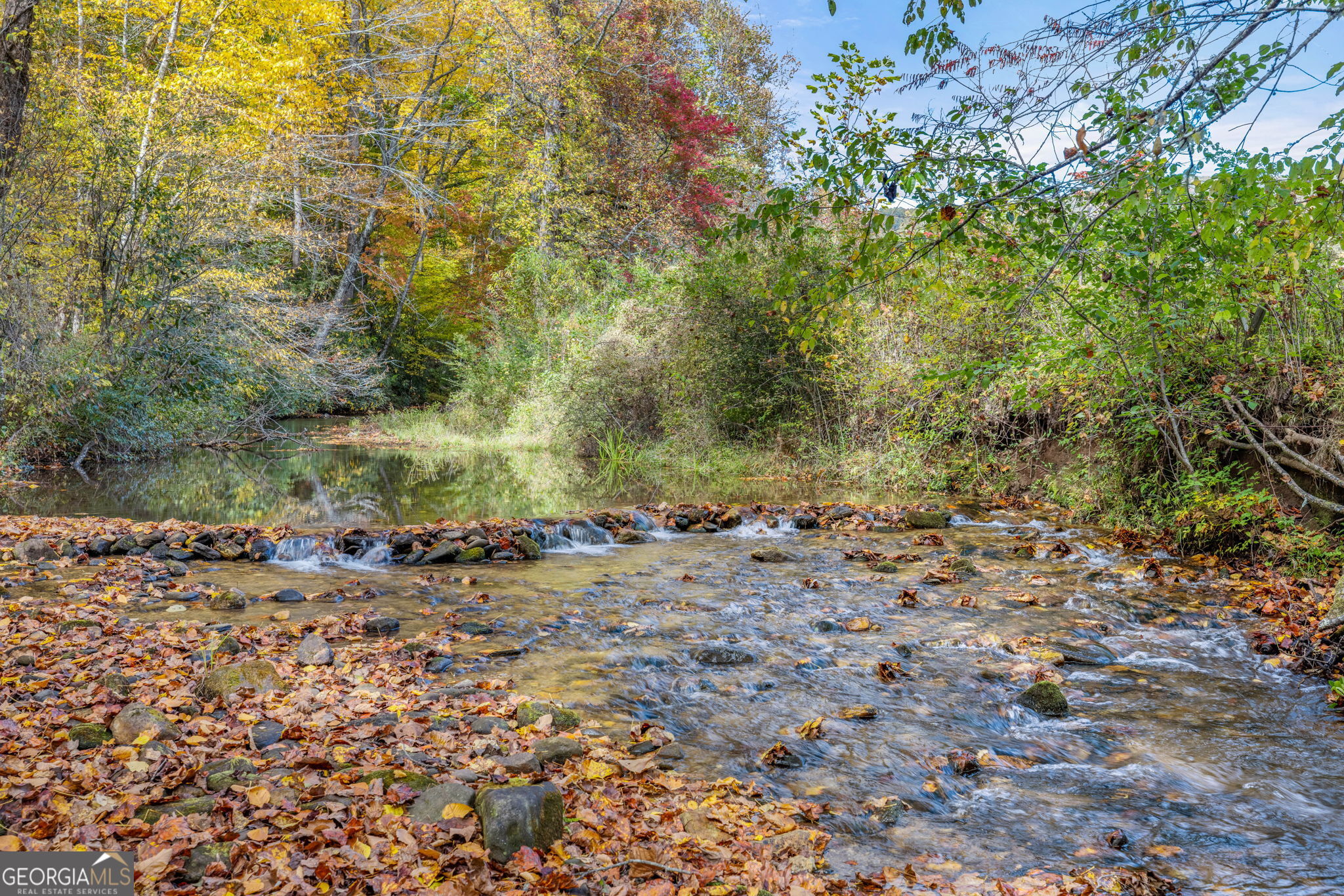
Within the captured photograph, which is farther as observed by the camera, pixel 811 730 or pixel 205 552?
pixel 205 552

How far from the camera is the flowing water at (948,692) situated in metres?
3.01

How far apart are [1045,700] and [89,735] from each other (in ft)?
15.2

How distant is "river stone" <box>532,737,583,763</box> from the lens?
3264 millimetres

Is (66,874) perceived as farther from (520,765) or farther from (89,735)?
(520,765)

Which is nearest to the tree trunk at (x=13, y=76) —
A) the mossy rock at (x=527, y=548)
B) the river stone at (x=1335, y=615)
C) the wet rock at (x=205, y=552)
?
the wet rock at (x=205, y=552)

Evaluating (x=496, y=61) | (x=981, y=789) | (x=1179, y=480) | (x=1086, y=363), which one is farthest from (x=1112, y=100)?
(x=496, y=61)

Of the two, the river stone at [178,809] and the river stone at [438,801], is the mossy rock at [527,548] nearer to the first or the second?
the river stone at [438,801]

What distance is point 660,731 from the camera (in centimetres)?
372

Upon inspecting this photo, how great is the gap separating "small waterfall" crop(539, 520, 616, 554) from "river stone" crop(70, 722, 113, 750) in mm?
5151

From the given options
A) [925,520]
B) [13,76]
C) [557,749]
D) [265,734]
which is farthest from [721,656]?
[13,76]

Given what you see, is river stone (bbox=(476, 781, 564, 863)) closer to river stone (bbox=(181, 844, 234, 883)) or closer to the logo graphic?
river stone (bbox=(181, 844, 234, 883))

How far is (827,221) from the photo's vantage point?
14844mm

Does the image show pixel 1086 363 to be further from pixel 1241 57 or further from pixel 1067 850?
pixel 1067 850

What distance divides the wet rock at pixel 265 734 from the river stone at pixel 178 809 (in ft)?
1.63
